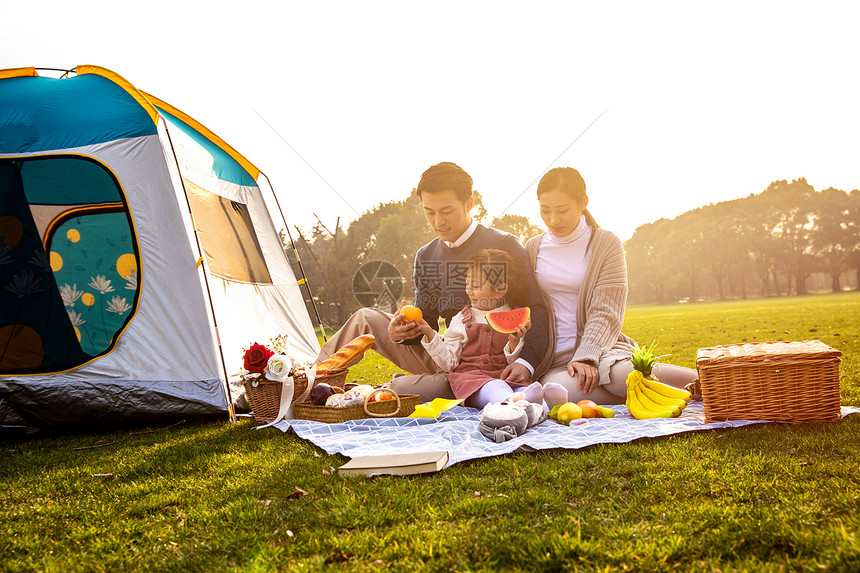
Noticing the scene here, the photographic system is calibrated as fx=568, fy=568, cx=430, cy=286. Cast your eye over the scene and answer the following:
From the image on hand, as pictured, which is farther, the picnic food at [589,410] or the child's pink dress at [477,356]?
the child's pink dress at [477,356]

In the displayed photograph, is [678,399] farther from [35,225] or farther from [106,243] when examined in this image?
[35,225]

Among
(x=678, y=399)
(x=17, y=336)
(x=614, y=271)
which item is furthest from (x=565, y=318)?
(x=17, y=336)

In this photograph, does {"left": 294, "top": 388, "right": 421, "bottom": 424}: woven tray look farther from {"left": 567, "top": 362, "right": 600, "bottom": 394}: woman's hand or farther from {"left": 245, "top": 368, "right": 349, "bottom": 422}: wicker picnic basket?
{"left": 567, "top": 362, "right": 600, "bottom": 394}: woman's hand

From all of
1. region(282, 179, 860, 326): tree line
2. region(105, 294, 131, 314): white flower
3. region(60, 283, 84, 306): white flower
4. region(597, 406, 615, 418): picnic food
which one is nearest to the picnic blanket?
region(597, 406, 615, 418): picnic food

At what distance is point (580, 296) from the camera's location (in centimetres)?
424

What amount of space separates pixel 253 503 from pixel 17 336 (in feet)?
11.1

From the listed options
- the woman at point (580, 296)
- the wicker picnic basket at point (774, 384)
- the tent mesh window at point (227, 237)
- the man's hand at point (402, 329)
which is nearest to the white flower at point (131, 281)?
the tent mesh window at point (227, 237)

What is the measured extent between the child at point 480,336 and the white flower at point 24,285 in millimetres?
3184

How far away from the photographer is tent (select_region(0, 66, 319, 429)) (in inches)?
169

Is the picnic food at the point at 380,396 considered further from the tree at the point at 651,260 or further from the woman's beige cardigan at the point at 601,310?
the tree at the point at 651,260

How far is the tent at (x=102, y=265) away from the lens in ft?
14.1

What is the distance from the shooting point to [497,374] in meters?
4.18

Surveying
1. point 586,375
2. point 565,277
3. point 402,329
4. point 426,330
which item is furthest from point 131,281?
point 586,375

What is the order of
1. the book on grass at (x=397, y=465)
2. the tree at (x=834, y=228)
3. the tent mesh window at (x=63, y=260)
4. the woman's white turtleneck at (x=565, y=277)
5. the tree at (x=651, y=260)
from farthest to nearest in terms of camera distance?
1. the tree at (x=651, y=260)
2. the tree at (x=834, y=228)
3. the tent mesh window at (x=63, y=260)
4. the woman's white turtleneck at (x=565, y=277)
5. the book on grass at (x=397, y=465)
